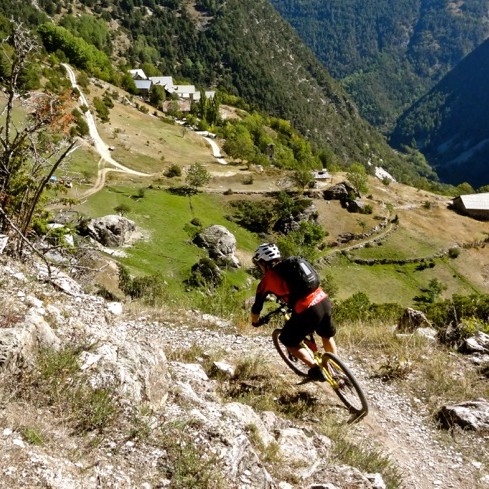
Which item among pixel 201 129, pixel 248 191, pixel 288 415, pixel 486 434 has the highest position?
pixel 486 434

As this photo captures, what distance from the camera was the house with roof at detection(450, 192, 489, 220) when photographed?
3442 inches

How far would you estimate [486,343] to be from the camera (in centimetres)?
1112

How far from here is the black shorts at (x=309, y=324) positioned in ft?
24.8

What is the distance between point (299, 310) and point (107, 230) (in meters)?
40.8

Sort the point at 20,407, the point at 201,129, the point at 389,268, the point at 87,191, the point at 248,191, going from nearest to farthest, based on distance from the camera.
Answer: the point at 20,407 → the point at 87,191 → the point at 389,268 → the point at 248,191 → the point at 201,129

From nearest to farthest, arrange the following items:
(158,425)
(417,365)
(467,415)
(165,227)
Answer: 1. (158,425)
2. (467,415)
3. (417,365)
4. (165,227)

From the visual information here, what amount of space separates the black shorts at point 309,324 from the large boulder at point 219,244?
148ft

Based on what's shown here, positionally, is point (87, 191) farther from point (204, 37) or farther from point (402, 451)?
point (204, 37)

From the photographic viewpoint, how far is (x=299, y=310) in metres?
7.56

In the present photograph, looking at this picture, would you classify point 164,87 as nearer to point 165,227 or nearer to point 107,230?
point 165,227

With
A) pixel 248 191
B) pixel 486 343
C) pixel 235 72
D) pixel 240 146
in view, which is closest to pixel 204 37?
pixel 235 72

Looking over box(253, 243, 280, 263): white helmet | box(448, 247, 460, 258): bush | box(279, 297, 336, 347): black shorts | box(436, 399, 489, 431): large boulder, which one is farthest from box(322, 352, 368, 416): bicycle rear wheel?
box(448, 247, 460, 258): bush

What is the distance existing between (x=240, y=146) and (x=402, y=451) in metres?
85.8

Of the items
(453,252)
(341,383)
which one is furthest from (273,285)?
(453,252)
